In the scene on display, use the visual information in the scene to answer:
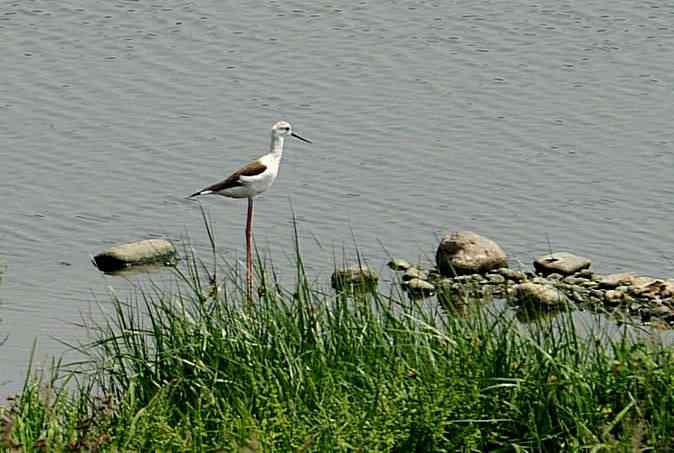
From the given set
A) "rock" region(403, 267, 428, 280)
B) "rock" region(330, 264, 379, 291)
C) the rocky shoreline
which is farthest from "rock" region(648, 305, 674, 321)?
"rock" region(330, 264, 379, 291)

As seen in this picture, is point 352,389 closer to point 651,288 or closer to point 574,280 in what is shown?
point 651,288

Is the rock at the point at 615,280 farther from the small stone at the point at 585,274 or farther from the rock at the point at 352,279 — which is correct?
the rock at the point at 352,279

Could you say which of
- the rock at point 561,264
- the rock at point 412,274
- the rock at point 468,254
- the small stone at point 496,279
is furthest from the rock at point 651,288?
the rock at point 412,274

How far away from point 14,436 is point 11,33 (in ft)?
69.1

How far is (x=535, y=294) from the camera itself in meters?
14.7

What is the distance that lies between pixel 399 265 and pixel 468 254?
25.6 inches

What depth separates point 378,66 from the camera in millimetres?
25828

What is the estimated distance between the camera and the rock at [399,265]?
15625 millimetres

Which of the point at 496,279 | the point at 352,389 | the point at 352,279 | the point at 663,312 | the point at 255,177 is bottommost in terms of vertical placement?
the point at 496,279

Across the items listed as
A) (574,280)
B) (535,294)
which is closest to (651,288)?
(574,280)

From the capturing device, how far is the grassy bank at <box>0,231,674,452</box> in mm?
7543

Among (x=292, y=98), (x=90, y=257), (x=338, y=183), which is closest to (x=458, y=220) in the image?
(x=338, y=183)

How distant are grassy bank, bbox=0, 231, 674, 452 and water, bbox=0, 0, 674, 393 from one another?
358cm

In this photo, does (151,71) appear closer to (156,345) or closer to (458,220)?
(458,220)
